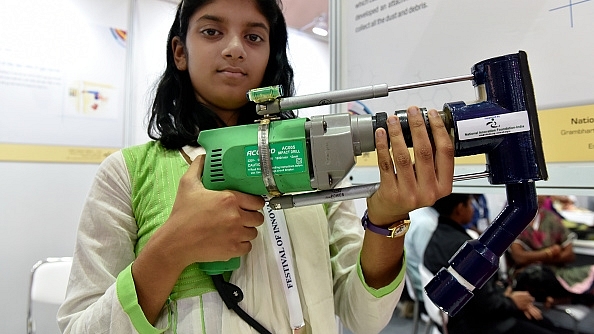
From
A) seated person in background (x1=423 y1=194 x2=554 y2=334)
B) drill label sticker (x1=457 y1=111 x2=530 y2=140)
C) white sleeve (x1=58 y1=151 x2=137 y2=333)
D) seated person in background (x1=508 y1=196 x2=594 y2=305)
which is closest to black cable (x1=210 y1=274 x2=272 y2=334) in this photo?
white sleeve (x1=58 y1=151 x2=137 y2=333)

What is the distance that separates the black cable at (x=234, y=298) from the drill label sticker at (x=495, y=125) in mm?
344

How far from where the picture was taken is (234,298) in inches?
20.2

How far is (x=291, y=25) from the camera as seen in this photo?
93.2 inches

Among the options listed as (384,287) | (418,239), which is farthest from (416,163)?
(418,239)

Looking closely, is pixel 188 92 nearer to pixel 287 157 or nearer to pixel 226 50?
pixel 226 50

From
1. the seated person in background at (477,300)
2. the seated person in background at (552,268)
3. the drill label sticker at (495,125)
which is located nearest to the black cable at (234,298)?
the drill label sticker at (495,125)

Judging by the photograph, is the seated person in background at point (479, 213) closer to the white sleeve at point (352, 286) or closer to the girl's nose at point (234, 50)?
the white sleeve at point (352, 286)

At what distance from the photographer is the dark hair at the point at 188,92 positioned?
0.63 metres

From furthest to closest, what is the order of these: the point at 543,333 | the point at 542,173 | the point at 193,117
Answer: the point at 543,333, the point at 193,117, the point at 542,173

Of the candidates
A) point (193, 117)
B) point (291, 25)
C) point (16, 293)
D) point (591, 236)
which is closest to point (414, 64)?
point (193, 117)

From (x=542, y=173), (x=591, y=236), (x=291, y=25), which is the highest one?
(x=291, y=25)

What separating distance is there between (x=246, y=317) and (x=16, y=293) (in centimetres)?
177

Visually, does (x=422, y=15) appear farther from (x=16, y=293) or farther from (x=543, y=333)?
(x=16, y=293)

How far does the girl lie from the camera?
469 mm
